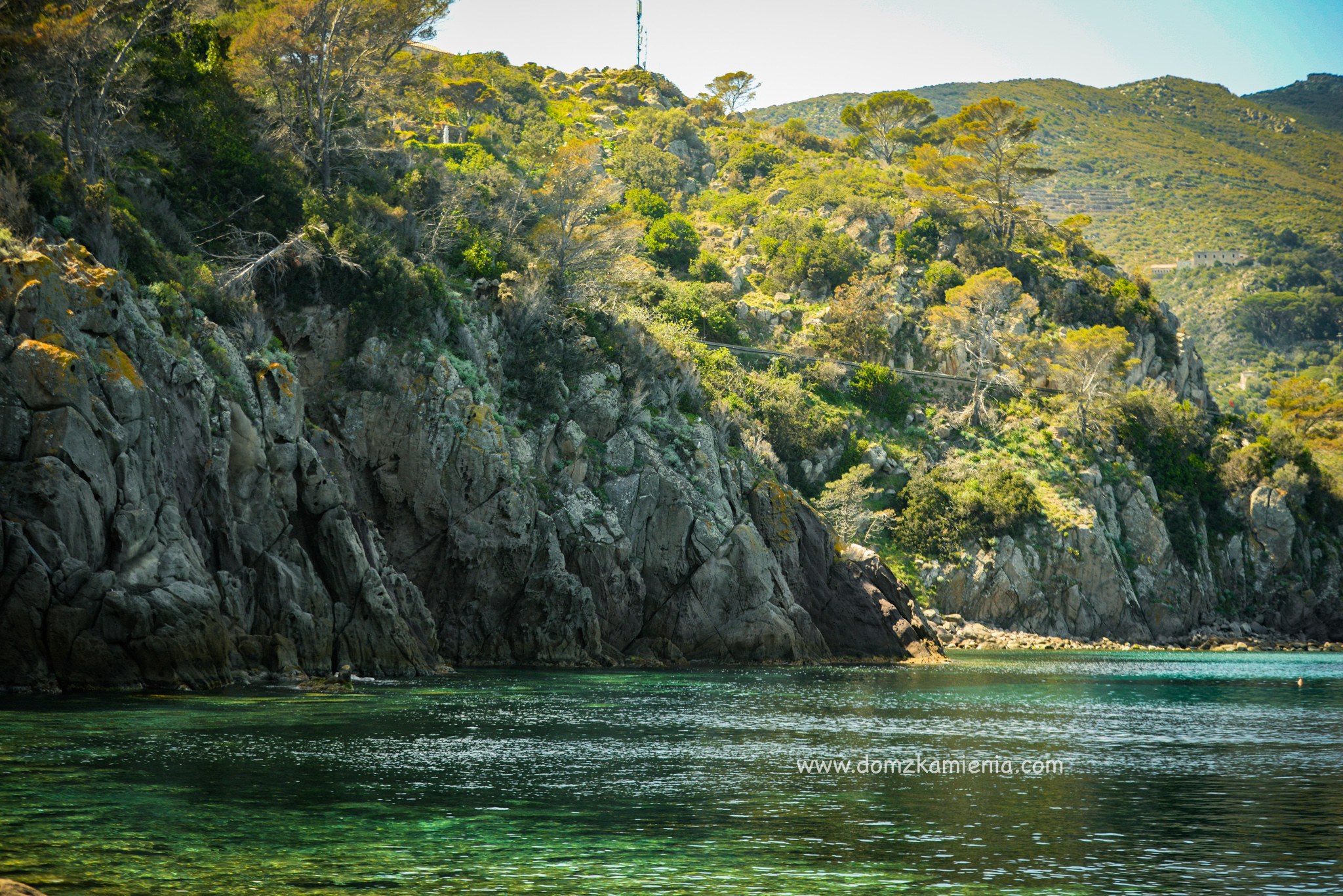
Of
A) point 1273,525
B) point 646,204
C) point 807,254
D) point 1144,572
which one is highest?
point 646,204

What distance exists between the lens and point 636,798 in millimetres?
18312

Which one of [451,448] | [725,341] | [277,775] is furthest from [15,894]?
[725,341]

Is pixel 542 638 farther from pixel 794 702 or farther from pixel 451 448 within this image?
pixel 794 702

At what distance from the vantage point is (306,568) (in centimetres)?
3625

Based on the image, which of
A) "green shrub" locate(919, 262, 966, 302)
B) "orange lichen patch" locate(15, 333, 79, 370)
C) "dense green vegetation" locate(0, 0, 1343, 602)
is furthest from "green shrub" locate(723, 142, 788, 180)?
"orange lichen patch" locate(15, 333, 79, 370)

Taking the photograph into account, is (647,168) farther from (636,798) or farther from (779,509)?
(636,798)

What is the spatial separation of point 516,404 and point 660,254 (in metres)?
48.3

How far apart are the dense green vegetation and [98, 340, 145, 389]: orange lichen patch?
11.9 ft

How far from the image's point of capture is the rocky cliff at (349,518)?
28562 mm

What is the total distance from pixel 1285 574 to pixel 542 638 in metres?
70.2

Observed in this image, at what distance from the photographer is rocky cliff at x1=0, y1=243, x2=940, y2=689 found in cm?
2856

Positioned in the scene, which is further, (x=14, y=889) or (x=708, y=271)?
(x=708, y=271)

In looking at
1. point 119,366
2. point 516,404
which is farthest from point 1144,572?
point 119,366

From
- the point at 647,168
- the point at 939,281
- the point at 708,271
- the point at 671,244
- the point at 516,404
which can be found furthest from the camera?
the point at 647,168
